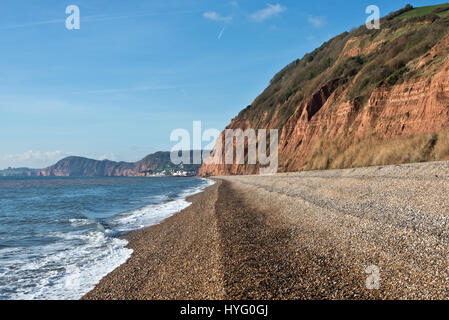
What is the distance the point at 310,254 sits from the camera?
23.5 feet

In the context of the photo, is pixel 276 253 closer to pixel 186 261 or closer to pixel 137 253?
pixel 186 261

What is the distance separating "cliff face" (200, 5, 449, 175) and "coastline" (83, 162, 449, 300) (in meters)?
11.3

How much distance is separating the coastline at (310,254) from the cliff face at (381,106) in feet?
37.1

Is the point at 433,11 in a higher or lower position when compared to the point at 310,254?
higher

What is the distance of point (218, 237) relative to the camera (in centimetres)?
978

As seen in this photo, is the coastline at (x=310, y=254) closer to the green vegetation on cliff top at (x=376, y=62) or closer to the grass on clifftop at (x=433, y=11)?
the green vegetation on cliff top at (x=376, y=62)

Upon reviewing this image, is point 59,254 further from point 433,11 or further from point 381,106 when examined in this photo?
point 433,11

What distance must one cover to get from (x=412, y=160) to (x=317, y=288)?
18.8m

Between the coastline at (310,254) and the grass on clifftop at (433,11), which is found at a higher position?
the grass on clifftop at (433,11)

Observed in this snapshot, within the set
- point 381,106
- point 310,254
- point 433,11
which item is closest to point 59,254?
point 310,254

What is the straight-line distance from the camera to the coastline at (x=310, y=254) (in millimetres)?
5289

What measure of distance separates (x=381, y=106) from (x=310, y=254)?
2720cm

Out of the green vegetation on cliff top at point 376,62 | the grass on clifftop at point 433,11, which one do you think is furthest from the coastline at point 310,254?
the grass on clifftop at point 433,11

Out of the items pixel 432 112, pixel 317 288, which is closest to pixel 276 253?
pixel 317 288
